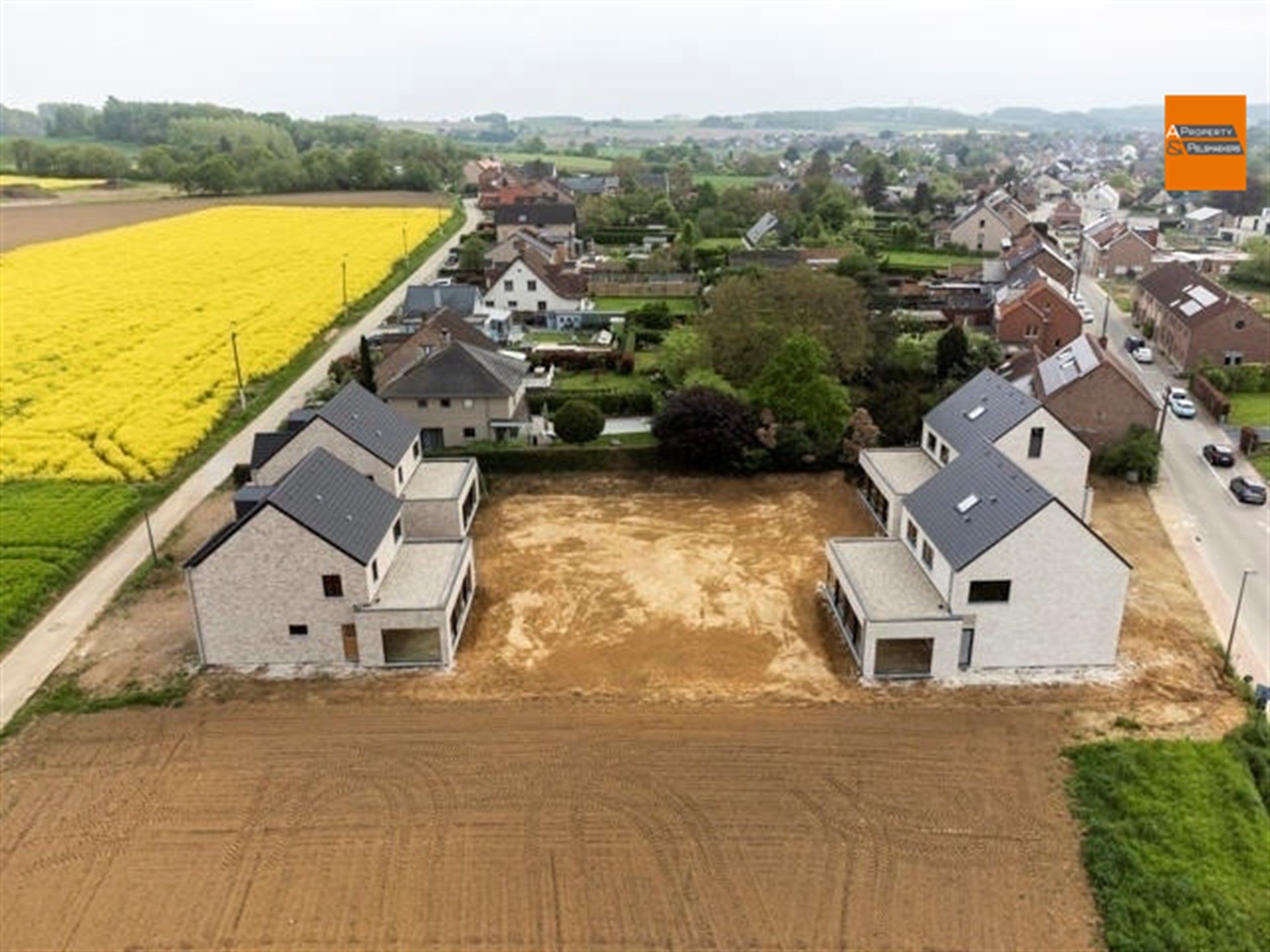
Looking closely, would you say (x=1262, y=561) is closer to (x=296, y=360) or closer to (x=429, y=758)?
(x=429, y=758)

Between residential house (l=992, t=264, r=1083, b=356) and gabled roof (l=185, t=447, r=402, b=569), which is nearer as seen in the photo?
gabled roof (l=185, t=447, r=402, b=569)

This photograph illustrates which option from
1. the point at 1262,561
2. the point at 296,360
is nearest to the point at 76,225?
the point at 296,360

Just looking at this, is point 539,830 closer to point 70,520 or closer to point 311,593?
point 311,593

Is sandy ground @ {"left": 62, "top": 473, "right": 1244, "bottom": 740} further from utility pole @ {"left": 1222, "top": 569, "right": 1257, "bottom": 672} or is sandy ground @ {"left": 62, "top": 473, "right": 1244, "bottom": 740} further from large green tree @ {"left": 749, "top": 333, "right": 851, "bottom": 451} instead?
large green tree @ {"left": 749, "top": 333, "right": 851, "bottom": 451}

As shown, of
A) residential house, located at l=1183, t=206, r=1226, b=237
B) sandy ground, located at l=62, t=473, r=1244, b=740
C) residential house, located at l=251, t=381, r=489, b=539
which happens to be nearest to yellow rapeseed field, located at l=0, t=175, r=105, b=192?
sandy ground, located at l=62, t=473, r=1244, b=740

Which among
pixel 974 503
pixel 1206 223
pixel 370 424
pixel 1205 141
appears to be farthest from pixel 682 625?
pixel 1206 223

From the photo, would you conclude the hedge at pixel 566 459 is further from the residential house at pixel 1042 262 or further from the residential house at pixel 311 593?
the residential house at pixel 1042 262
